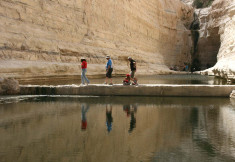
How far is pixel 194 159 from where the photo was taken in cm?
335

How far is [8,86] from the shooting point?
378 inches

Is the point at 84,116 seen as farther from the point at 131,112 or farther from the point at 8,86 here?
the point at 8,86

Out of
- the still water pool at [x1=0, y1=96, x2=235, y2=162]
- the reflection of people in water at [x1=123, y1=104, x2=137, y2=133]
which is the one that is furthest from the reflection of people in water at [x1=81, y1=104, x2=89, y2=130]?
the reflection of people in water at [x1=123, y1=104, x2=137, y2=133]

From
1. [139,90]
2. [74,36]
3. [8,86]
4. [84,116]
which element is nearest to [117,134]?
[84,116]

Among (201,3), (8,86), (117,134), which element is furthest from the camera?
(201,3)

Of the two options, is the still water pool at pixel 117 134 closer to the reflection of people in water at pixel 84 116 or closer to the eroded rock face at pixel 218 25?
the reflection of people in water at pixel 84 116

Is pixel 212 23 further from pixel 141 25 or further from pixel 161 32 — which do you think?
pixel 141 25

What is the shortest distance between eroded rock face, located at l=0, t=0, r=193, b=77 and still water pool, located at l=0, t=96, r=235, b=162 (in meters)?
→ 7.90

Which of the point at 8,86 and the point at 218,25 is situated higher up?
the point at 218,25

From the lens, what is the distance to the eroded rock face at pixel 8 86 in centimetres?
960

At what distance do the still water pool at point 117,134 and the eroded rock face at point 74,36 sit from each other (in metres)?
7.90

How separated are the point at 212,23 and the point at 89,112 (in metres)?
35.2

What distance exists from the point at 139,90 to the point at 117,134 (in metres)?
4.99

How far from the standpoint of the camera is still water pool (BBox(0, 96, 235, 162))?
11.2 feet
